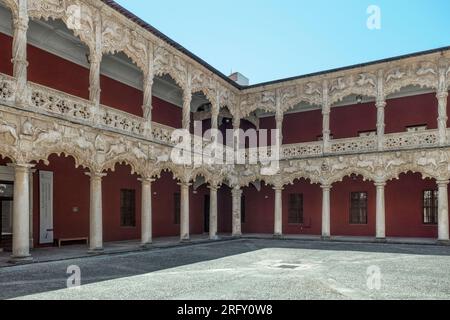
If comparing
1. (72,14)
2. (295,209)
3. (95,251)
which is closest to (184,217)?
(95,251)

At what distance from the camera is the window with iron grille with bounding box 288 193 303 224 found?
918 inches

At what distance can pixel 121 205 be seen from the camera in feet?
61.1

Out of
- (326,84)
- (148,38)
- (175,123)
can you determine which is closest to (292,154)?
(326,84)

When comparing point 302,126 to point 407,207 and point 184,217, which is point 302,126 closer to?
point 407,207

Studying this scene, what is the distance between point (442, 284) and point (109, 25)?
505 inches

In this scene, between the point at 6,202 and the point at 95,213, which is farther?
the point at 6,202

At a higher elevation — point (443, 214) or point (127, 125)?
point (127, 125)

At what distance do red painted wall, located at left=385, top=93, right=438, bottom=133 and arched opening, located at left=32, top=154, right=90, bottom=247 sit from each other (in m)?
15.5

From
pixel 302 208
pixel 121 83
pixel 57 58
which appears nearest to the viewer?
pixel 57 58

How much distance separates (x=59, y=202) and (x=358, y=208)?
1500 cm

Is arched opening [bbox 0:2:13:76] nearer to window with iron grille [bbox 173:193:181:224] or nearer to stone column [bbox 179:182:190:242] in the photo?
stone column [bbox 179:182:190:242]

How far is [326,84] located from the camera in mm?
20344

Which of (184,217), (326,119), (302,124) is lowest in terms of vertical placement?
(184,217)
